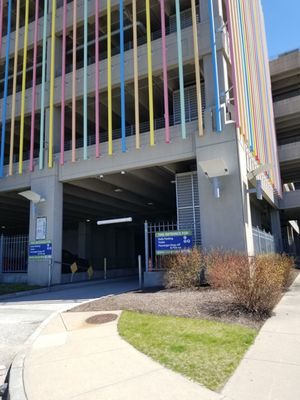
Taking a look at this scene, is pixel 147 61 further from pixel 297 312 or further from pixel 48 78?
pixel 297 312

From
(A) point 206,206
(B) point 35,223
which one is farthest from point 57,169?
(A) point 206,206

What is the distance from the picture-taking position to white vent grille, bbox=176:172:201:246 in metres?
16.2

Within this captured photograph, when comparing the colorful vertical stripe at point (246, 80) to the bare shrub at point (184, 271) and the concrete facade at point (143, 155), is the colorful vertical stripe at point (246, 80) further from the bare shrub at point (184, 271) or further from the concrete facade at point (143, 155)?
the bare shrub at point (184, 271)

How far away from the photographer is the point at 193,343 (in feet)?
18.6

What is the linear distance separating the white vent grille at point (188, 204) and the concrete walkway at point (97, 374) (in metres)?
9.91

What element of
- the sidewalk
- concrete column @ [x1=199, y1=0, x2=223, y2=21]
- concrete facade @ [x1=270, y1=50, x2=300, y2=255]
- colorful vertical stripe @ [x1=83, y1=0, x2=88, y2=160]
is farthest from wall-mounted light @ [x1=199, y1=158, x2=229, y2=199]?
concrete facade @ [x1=270, y1=50, x2=300, y2=255]

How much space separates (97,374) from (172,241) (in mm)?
10592

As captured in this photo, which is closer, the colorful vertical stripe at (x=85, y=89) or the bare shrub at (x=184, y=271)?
the bare shrub at (x=184, y=271)

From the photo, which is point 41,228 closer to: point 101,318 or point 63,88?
point 63,88

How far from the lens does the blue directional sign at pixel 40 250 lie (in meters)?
18.0

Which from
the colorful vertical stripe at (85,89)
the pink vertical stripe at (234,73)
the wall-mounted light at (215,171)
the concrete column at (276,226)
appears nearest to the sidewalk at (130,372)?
the wall-mounted light at (215,171)

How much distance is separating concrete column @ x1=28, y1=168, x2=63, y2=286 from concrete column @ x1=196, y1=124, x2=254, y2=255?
314 inches

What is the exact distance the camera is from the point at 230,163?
47.4 ft

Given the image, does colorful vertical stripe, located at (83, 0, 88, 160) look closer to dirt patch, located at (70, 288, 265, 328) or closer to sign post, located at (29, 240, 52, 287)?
sign post, located at (29, 240, 52, 287)
